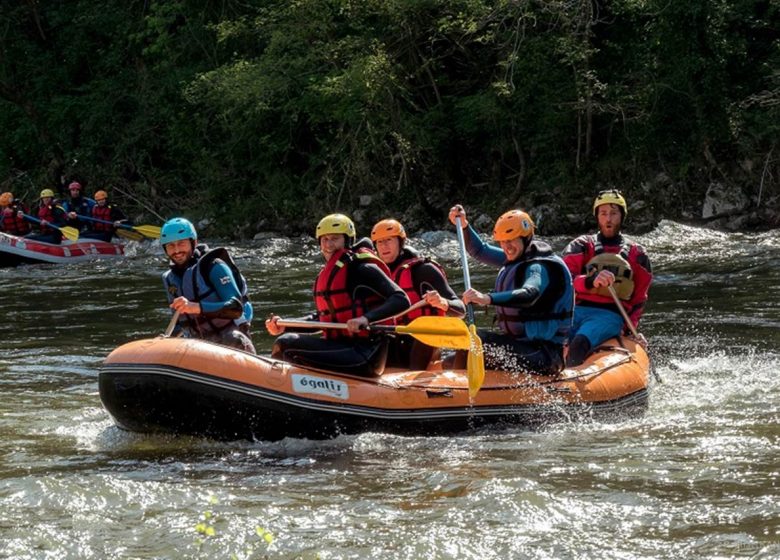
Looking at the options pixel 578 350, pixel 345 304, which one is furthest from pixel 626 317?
pixel 345 304

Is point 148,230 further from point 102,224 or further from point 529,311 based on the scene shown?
point 529,311

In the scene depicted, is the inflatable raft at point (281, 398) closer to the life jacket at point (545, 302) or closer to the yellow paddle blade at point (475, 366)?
the yellow paddle blade at point (475, 366)

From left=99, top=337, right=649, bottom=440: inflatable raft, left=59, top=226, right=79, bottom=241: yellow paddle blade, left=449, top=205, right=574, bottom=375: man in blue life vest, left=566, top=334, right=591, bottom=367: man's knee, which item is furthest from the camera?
left=59, top=226, right=79, bottom=241: yellow paddle blade

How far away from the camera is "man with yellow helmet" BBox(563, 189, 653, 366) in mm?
8219

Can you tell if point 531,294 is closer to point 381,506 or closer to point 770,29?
point 381,506

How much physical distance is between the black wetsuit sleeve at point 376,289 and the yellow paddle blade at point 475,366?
0.45 m

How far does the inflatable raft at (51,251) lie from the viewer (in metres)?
18.3

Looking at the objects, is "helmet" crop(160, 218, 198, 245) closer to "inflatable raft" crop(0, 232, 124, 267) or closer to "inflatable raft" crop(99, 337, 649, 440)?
"inflatable raft" crop(99, 337, 649, 440)

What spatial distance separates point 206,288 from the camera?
25.0 ft

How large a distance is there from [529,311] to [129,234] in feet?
44.8

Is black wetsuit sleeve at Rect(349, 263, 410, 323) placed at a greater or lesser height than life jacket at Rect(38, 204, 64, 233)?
lesser

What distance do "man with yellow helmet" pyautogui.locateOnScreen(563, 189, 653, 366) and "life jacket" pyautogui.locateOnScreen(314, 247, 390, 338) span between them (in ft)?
5.90

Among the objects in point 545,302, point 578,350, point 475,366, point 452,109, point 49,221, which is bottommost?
point 578,350

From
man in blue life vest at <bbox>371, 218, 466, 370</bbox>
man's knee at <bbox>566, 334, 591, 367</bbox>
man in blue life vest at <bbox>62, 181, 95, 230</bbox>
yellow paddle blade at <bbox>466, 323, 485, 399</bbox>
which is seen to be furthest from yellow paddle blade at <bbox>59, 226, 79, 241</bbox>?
yellow paddle blade at <bbox>466, 323, 485, 399</bbox>
